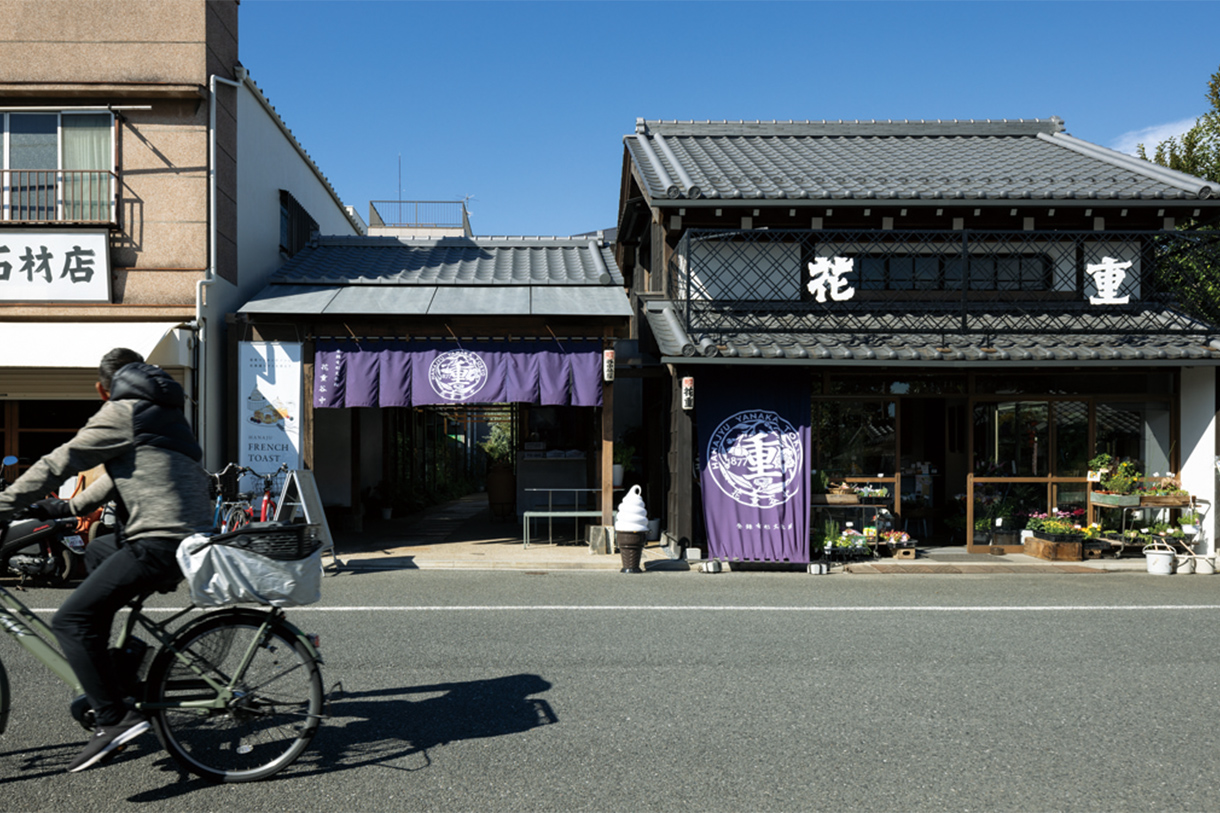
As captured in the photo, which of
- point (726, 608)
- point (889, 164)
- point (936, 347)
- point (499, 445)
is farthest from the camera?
point (499, 445)

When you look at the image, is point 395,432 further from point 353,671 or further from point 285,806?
point 285,806

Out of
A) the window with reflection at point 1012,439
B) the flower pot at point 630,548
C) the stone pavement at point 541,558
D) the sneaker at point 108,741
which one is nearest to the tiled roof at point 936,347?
the window with reflection at point 1012,439

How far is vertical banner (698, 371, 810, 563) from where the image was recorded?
1121cm

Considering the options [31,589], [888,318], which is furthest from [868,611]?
[31,589]

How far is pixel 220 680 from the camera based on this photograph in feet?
13.1

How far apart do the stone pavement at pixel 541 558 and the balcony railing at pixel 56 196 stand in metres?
6.20

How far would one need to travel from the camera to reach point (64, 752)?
13.8ft

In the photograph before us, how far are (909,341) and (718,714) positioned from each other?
8.24 meters

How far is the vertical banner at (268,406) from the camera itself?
11.9 meters

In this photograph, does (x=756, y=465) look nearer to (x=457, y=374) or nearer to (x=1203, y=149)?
(x=457, y=374)

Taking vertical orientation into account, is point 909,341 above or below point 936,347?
above

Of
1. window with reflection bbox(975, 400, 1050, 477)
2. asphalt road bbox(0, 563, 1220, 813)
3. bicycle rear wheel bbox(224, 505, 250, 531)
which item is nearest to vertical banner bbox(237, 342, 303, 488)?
bicycle rear wheel bbox(224, 505, 250, 531)

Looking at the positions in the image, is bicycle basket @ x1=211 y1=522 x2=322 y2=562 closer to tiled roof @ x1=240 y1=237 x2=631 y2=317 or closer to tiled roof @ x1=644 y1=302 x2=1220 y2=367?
tiled roof @ x1=644 y1=302 x2=1220 y2=367

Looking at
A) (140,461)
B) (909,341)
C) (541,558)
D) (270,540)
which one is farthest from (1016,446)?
(140,461)
